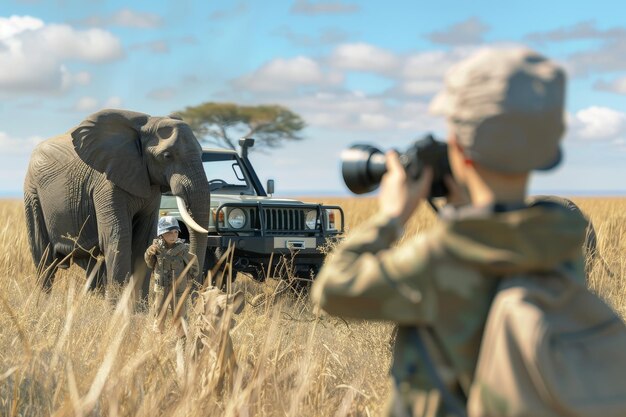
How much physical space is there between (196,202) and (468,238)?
6.27m

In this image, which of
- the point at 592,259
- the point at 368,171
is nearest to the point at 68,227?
the point at 592,259

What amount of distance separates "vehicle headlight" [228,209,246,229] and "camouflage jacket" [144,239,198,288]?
2.43 m

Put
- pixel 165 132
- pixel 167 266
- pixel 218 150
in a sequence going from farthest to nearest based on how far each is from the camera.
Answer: pixel 218 150 < pixel 165 132 < pixel 167 266

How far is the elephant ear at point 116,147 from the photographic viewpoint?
27.9 ft

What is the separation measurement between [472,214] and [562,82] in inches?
13.7

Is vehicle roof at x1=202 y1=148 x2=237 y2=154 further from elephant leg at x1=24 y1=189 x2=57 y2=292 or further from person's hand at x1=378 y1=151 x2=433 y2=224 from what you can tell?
person's hand at x1=378 y1=151 x2=433 y2=224

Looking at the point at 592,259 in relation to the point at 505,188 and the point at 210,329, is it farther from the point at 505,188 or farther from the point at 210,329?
the point at 505,188

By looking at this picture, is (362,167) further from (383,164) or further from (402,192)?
(402,192)

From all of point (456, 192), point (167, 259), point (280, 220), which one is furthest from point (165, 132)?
point (456, 192)

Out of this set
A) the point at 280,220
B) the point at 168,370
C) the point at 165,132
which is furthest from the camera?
the point at 280,220

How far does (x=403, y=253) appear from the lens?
192 centimetres

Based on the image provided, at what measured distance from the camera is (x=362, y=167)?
7.18 feet

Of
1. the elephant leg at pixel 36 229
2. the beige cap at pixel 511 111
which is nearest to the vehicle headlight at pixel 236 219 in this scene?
the elephant leg at pixel 36 229

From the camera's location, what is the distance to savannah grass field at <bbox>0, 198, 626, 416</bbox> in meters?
2.93
